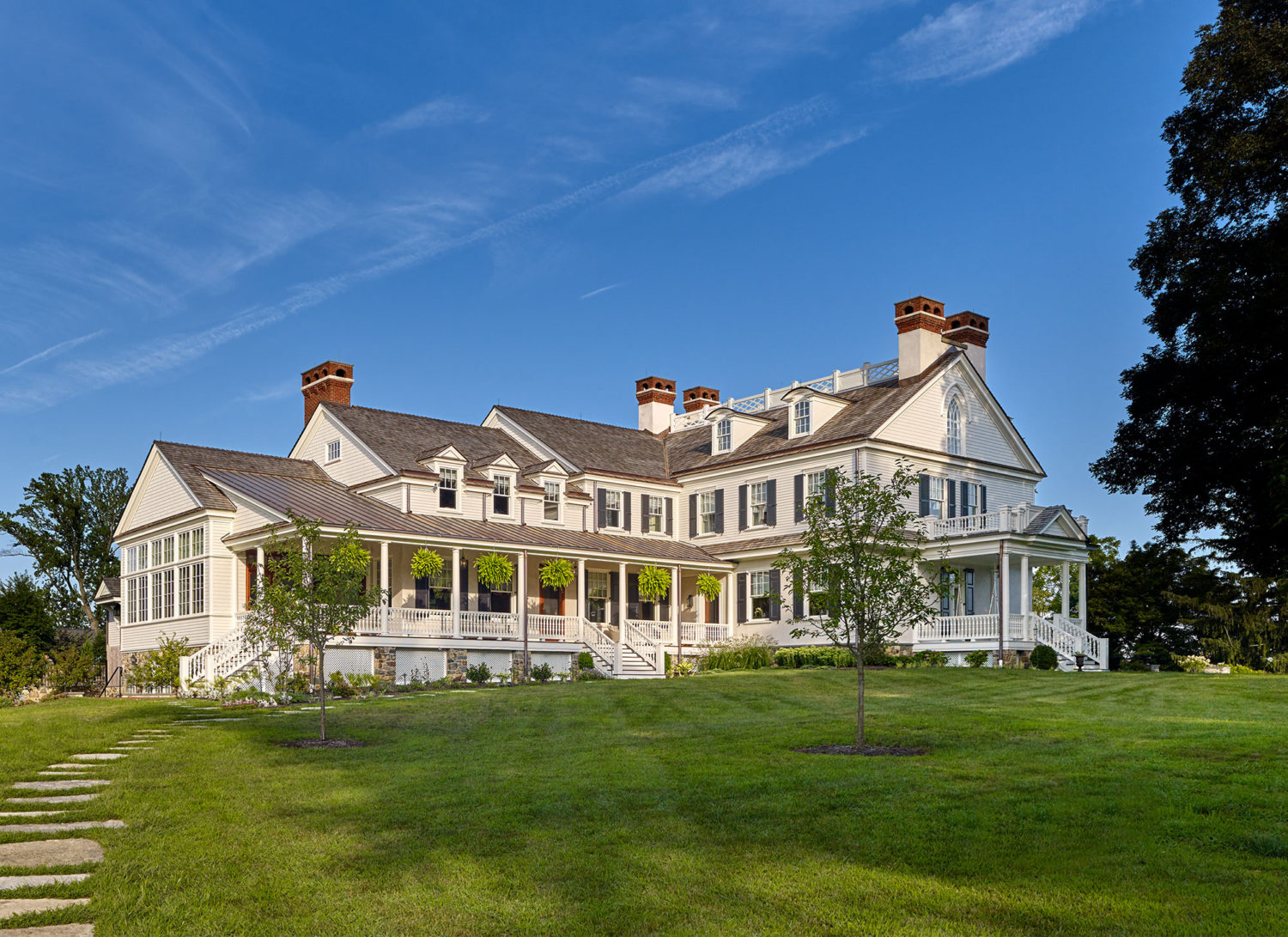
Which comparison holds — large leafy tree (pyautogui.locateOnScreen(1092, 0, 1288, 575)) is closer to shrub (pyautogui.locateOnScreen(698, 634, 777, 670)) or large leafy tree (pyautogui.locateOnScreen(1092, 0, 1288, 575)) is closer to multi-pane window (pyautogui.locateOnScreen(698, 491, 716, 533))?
shrub (pyautogui.locateOnScreen(698, 634, 777, 670))

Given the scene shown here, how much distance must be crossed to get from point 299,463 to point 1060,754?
2801cm

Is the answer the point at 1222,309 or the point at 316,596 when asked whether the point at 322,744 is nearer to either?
the point at 316,596

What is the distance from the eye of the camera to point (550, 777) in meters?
11.0

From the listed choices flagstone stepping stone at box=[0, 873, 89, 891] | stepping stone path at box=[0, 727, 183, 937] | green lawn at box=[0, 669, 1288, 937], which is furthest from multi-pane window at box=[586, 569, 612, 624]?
flagstone stepping stone at box=[0, 873, 89, 891]

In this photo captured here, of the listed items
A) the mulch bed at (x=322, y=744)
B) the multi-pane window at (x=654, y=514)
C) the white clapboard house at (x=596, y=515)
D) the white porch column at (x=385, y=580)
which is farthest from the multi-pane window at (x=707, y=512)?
the mulch bed at (x=322, y=744)

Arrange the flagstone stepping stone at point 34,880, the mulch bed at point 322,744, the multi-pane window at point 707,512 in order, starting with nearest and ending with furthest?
the flagstone stepping stone at point 34,880, the mulch bed at point 322,744, the multi-pane window at point 707,512

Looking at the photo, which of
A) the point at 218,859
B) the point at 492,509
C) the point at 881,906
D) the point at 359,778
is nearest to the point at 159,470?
the point at 492,509

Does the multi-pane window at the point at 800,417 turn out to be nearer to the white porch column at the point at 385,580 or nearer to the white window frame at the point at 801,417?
the white window frame at the point at 801,417

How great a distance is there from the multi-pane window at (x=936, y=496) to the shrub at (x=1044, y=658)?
668 cm

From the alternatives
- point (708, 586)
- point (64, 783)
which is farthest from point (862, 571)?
point (708, 586)

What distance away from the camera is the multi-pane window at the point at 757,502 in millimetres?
35906

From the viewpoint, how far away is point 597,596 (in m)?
35.2

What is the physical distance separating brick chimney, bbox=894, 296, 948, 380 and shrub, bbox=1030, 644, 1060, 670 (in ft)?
34.1

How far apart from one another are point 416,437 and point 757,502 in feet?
34.4
